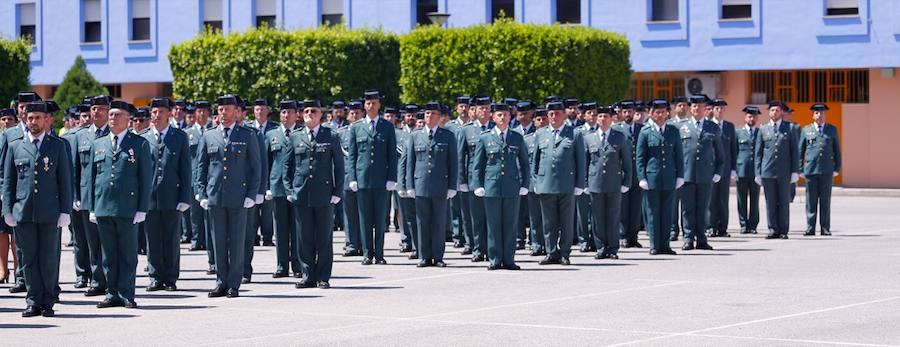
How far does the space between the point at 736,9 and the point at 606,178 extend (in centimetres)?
2571

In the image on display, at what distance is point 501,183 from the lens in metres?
18.8

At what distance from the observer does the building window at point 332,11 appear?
50.6 meters

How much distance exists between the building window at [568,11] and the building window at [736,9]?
4304 mm

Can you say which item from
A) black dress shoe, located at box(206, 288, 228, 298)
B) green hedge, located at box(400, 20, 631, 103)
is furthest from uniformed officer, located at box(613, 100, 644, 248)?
green hedge, located at box(400, 20, 631, 103)

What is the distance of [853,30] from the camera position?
43344 mm

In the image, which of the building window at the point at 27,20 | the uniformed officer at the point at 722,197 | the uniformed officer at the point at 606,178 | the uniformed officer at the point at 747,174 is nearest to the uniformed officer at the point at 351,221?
the uniformed officer at the point at 606,178

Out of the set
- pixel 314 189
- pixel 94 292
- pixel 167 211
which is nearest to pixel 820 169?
pixel 314 189

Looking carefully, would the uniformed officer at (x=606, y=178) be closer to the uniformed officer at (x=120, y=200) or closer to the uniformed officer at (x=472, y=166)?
the uniformed officer at (x=472, y=166)

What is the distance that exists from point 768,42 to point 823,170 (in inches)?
A: 791

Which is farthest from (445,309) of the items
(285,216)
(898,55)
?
(898,55)

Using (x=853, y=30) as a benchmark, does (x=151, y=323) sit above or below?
below

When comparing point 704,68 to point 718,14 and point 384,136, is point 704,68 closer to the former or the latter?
point 718,14

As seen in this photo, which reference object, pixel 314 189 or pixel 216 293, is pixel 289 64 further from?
pixel 216 293

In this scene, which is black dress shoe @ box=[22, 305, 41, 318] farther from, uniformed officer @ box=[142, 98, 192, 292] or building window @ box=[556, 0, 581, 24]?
building window @ box=[556, 0, 581, 24]
